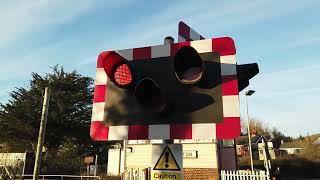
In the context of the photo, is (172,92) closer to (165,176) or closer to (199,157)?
(165,176)

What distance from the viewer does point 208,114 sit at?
2736 mm

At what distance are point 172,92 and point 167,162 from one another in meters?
0.66

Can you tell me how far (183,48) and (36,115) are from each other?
33.2 meters

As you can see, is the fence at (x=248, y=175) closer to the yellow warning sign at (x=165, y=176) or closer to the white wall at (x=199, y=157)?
the white wall at (x=199, y=157)

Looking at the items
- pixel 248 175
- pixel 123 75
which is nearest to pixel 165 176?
pixel 123 75

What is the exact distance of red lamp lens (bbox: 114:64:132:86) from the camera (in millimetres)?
3123

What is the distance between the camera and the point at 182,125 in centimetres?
280

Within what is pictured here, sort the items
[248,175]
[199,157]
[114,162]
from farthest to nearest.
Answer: [114,162] < [199,157] < [248,175]

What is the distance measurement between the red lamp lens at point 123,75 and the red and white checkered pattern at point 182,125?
0.13m

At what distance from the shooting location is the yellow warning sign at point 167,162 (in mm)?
2859

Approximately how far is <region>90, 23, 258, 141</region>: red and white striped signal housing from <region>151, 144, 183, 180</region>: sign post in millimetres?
142

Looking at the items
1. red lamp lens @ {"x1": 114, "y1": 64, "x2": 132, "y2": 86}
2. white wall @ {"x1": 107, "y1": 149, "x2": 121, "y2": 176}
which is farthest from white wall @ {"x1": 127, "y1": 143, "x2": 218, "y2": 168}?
red lamp lens @ {"x1": 114, "y1": 64, "x2": 132, "y2": 86}

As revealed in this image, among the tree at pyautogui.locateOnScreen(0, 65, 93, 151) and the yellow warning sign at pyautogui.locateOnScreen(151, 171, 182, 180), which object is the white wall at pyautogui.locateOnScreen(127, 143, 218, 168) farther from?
the yellow warning sign at pyautogui.locateOnScreen(151, 171, 182, 180)

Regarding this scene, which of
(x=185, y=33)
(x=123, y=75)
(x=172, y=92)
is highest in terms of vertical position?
(x=185, y=33)
